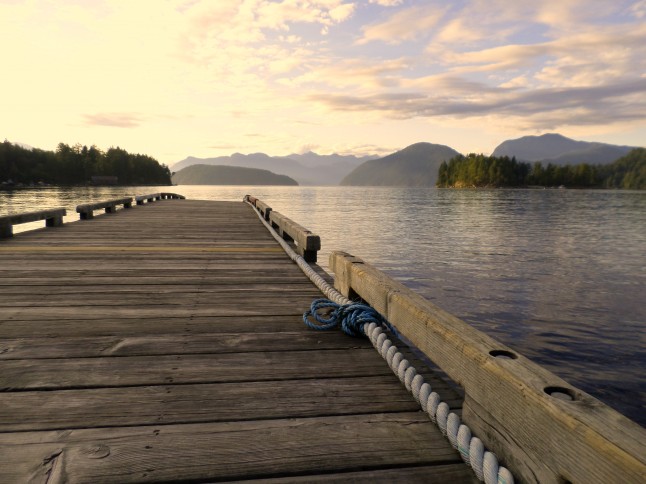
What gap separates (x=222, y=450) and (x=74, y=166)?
491ft

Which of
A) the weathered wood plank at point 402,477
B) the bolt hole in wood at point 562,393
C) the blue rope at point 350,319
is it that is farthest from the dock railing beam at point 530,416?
the blue rope at point 350,319

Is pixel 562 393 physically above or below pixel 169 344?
above

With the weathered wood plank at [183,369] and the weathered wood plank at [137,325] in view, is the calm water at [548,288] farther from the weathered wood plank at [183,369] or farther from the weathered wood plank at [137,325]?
the weathered wood plank at [137,325]

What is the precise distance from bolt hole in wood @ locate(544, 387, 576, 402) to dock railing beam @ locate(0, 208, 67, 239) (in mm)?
8887

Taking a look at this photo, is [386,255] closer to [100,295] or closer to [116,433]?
[100,295]

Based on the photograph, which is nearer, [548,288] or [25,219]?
[25,219]

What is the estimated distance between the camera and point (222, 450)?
1.84 m

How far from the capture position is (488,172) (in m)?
152

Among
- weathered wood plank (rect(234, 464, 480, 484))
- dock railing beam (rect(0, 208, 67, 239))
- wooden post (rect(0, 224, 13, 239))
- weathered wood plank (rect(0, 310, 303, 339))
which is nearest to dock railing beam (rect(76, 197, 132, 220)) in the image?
dock railing beam (rect(0, 208, 67, 239))

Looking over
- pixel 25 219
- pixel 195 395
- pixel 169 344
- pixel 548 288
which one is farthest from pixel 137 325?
pixel 548 288

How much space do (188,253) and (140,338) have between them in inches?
154

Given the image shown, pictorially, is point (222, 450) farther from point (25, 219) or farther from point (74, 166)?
point (74, 166)

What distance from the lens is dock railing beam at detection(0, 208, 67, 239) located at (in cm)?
762

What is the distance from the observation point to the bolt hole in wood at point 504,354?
5.47ft
